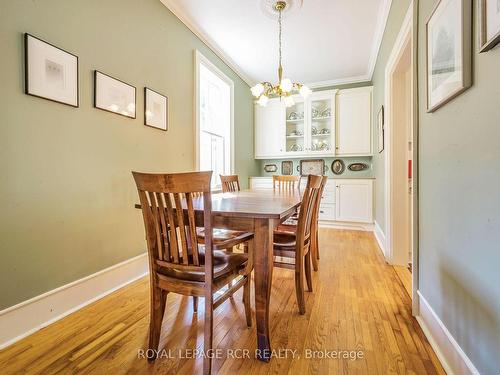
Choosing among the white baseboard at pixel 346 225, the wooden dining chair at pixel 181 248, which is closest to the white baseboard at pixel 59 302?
the wooden dining chair at pixel 181 248

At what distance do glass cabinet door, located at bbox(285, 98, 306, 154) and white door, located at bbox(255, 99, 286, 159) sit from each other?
0.12 meters

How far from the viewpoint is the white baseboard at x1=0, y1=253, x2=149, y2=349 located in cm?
137

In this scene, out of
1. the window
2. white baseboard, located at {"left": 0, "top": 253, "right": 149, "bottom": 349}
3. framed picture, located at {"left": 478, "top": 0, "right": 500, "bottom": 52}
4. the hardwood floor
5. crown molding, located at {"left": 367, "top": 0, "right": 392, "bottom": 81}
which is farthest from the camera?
the window

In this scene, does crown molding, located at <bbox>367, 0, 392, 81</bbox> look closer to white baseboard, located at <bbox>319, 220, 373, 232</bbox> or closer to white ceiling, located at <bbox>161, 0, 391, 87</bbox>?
white ceiling, located at <bbox>161, 0, 391, 87</bbox>

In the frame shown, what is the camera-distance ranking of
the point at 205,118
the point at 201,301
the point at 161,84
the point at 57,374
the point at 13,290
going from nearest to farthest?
the point at 57,374 < the point at 13,290 < the point at 201,301 < the point at 161,84 < the point at 205,118

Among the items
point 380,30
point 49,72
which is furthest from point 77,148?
point 380,30

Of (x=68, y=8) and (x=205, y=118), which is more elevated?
(x=68, y=8)

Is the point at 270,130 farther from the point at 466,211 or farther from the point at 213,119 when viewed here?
the point at 466,211

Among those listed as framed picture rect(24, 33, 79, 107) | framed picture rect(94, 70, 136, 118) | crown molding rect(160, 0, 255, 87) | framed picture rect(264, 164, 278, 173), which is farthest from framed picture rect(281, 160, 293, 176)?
framed picture rect(24, 33, 79, 107)

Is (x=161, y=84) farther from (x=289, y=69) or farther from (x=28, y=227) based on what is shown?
(x=289, y=69)

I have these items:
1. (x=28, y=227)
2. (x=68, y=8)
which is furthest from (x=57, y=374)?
(x=68, y=8)

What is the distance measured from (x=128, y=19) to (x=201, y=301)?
7.90 ft

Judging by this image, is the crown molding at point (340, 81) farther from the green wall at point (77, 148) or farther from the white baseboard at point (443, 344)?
the white baseboard at point (443, 344)

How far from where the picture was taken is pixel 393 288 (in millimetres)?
2012
